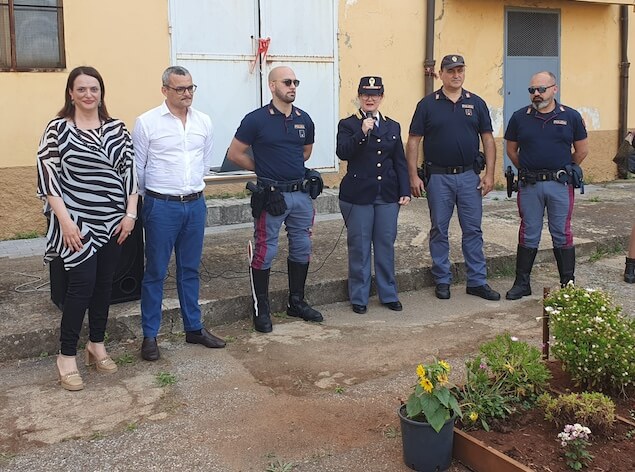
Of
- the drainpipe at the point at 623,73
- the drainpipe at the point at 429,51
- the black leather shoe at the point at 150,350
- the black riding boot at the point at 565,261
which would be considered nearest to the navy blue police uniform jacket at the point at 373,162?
the black riding boot at the point at 565,261

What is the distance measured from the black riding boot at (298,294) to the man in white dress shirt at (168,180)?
99 cm

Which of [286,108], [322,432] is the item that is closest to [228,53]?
[286,108]

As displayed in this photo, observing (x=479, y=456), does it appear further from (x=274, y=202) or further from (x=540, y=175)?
(x=540, y=175)

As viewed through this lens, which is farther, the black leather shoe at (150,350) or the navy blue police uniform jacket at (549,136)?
the navy blue police uniform jacket at (549,136)

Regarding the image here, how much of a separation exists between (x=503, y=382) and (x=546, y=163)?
2855 millimetres

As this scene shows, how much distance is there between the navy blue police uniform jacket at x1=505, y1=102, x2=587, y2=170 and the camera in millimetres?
6191

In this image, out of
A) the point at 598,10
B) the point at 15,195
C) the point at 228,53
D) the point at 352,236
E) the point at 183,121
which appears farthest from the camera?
the point at 598,10

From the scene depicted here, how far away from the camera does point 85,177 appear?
4430mm

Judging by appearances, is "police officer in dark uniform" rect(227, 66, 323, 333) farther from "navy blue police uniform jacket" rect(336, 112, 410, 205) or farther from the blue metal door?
the blue metal door

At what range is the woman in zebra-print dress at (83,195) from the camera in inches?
171

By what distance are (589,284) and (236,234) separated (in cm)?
358

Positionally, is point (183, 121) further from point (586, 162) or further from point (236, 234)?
point (586, 162)

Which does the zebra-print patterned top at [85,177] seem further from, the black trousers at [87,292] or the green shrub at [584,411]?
the green shrub at [584,411]

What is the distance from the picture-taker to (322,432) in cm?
398
